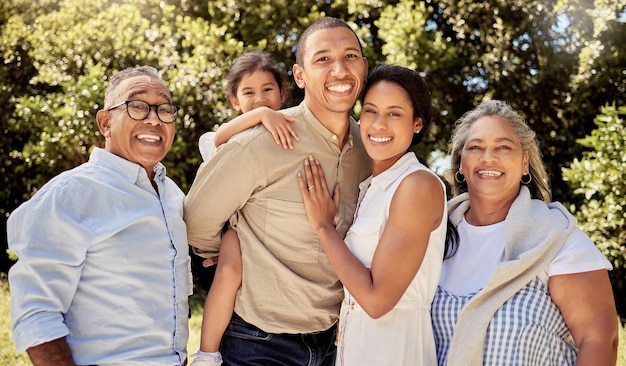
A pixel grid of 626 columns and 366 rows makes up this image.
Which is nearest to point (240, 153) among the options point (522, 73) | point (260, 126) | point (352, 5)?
point (260, 126)

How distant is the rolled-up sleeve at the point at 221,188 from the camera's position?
2959mm

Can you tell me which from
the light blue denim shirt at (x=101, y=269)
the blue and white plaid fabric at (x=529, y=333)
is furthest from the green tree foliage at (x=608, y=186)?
the light blue denim shirt at (x=101, y=269)

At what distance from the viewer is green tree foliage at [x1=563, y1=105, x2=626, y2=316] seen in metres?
6.52

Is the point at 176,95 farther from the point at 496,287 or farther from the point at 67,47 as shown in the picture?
the point at 496,287

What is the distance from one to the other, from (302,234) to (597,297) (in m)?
1.26

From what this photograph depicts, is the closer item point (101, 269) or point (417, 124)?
point (101, 269)

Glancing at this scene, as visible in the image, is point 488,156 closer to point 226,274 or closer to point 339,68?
point 339,68

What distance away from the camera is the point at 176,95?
718 centimetres

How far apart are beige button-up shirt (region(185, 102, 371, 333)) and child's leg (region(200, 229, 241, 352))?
0.13 ft

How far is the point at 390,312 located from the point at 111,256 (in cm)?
112

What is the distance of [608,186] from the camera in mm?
6555

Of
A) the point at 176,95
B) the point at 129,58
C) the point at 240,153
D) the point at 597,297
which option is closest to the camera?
the point at 597,297

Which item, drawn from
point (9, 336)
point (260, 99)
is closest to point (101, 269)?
point (260, 99)

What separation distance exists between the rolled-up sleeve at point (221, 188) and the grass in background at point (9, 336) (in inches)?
128
